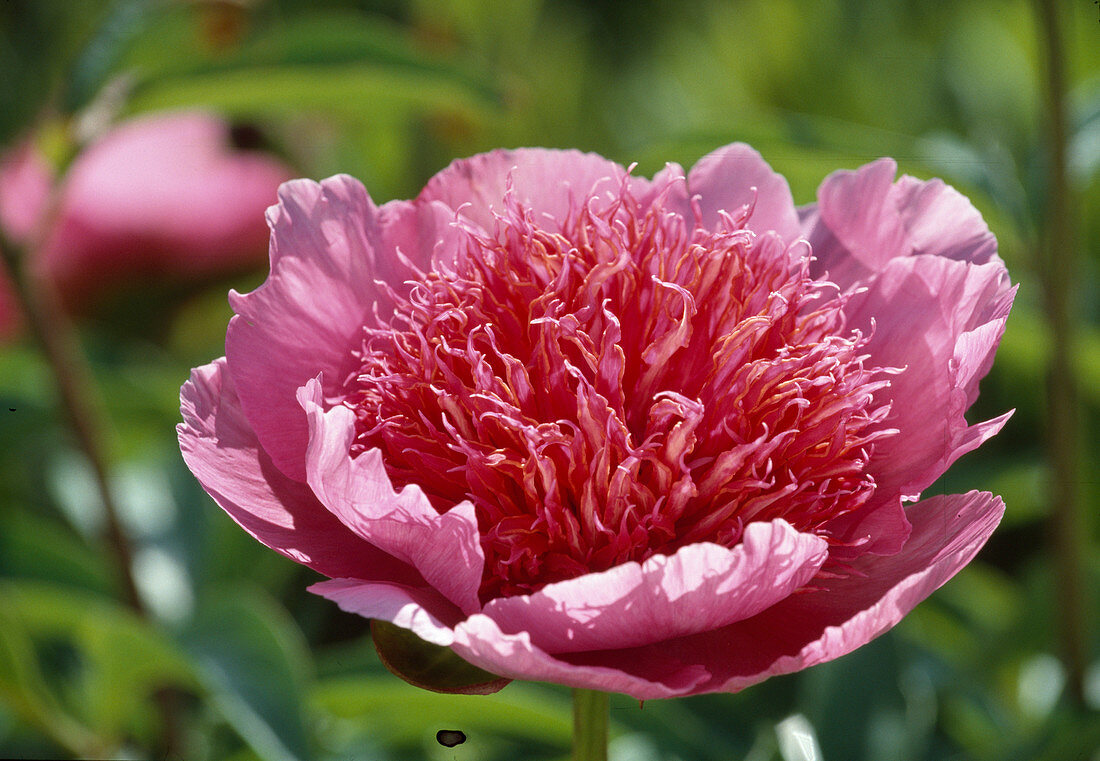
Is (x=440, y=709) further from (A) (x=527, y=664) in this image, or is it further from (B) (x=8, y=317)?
(B) (x=8, y=317)

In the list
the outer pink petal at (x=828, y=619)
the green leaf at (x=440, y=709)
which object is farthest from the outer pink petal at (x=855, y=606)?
the green leaf at (x=440, y=709)

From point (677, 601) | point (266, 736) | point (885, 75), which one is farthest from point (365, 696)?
point (885, 75)

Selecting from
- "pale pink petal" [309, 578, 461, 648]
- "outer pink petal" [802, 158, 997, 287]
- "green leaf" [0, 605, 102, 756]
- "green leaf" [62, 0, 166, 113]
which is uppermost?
"green leaf" [62, 0, 166, 113]

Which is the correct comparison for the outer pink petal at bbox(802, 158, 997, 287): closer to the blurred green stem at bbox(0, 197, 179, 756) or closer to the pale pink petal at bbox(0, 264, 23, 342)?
the blurred green stem at bbox(0, 197, 179, 756)

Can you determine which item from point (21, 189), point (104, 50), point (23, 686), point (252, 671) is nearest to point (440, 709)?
point (252, 671)

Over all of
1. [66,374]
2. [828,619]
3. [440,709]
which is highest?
[66,374]

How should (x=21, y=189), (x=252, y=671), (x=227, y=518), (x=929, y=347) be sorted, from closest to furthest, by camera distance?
→ (x=929, y=347), (x=252, y=671), (x=227, y=518), (x=21, y=189)

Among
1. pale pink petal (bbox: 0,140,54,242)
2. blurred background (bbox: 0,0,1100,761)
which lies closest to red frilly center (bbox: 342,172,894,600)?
blurred background (bbox: 0,0,1100,761)
